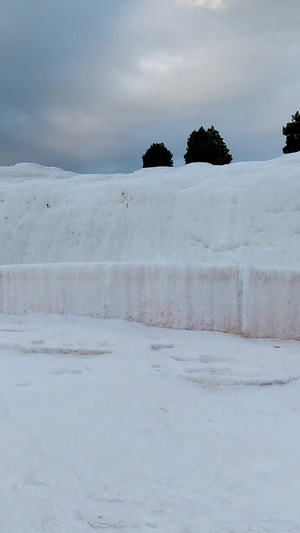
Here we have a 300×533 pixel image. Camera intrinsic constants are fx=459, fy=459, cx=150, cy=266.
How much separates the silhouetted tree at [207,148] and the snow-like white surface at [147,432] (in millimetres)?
13549

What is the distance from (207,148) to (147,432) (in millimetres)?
15024

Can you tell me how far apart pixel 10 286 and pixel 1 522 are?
2.74 meters

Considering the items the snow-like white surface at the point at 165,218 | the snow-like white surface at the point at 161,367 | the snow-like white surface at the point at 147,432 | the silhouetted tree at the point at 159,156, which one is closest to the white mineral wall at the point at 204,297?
the snow-like white surface at the point at 161,367

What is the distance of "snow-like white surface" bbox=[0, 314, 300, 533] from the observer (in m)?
1.30

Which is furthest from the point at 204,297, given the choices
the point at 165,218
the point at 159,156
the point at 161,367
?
the point at 159,156

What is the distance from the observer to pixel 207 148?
16.0 m

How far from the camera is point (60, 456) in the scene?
1620mm

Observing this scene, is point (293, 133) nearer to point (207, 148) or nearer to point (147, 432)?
point (207, 148)

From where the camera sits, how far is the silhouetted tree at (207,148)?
16.0 metres

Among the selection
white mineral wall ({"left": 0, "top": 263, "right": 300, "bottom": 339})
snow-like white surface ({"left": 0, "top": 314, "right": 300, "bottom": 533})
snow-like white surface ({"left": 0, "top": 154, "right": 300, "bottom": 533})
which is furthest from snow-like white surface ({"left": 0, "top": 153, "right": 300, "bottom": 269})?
snow-like white surface ({"left": 0, "top": 314, "right": 300, "bottom": 533})

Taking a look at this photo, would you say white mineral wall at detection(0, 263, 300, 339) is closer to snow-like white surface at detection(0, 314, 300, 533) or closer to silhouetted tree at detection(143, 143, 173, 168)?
snow-like white surface at detection(0, 314, 300, 533)

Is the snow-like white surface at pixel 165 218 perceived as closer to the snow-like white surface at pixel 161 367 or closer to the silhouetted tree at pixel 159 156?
the snow-like white surface at pixel 161 367

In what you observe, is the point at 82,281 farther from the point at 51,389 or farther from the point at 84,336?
the point at 51,389

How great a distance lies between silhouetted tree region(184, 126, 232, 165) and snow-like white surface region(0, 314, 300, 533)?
13549 mm
